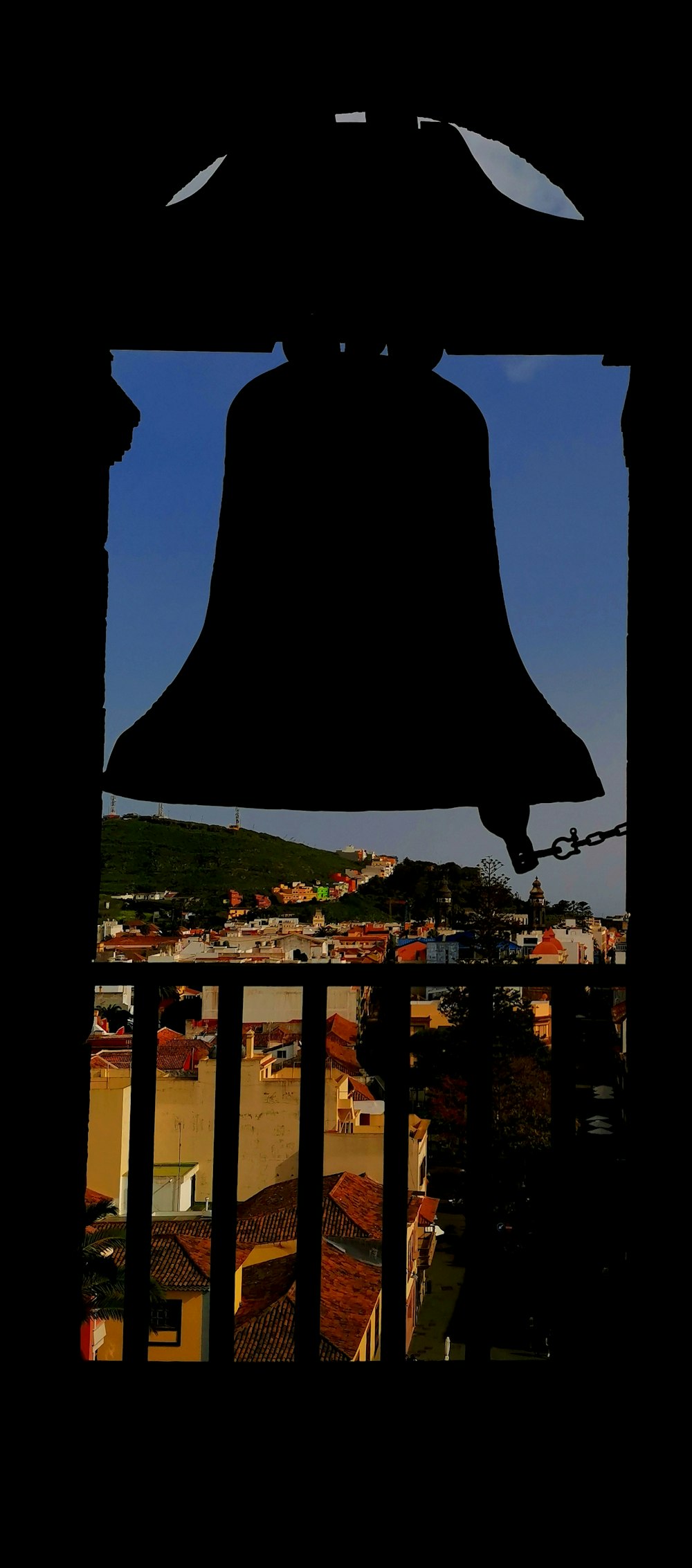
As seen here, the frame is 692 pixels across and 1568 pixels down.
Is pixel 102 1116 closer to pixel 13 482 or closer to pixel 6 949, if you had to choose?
pixel 6 949

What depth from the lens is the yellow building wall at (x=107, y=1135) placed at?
7.51ft

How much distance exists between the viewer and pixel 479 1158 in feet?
5.25

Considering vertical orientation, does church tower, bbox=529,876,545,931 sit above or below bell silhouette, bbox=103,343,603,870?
below

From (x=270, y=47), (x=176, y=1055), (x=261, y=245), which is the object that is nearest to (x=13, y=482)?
(x=261, y=245)

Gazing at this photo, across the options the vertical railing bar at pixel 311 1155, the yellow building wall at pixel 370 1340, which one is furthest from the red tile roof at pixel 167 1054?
the yellow building wall at pixel 370 1340

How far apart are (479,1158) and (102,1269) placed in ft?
2.15

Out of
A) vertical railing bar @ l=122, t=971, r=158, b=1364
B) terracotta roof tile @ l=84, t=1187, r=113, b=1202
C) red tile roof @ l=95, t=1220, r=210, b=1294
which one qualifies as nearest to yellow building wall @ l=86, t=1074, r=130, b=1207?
terracotta roof tile @ l=84, t=1187, r=113, b=1202

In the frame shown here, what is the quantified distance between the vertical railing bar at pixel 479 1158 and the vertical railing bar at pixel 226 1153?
406 mm

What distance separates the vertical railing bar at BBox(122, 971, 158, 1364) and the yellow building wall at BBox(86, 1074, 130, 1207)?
556mm

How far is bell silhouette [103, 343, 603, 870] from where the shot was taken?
883mm

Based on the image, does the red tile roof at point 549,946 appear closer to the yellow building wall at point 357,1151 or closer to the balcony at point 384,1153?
the balcony at point 384,1153

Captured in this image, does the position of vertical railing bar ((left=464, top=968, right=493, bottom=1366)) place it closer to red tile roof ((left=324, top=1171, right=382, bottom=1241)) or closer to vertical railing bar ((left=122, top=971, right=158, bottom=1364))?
vertical railing bar ((left=122, top=971, right=158, bottom=1364))

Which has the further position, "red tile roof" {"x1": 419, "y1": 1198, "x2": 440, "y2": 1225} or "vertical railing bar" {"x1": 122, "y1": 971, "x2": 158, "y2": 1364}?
"red tile roof" {"x1": 419, "y1": 1198, "x2": 440, "y2": 1225}

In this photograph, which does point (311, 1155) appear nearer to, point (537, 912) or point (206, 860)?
point (537, 912)
